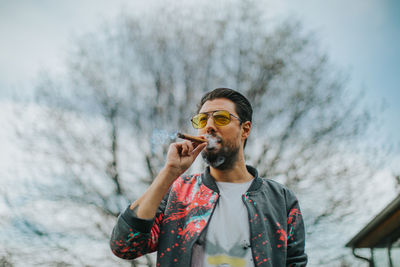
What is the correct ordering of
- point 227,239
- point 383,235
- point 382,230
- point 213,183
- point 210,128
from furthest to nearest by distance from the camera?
1. point 383,235
2. point 382,230
3. point 210,128
4. point 213,183
5. point 227,239

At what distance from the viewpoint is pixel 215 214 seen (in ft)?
5.98

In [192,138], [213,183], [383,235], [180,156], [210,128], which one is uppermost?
[210,128]

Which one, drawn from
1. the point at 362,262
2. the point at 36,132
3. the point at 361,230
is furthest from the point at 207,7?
the point at 362,262

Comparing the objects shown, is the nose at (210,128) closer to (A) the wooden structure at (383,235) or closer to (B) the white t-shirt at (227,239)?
(B) the white t-shirt at (227,239)

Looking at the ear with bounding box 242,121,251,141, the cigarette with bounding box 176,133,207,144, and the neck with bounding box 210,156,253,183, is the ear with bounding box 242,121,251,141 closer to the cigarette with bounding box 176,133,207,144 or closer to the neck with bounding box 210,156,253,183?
the neck with bounding box 210,156,253,183

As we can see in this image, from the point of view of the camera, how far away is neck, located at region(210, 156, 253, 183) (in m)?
2.12

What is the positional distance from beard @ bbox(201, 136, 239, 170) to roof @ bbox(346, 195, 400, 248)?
485 centimetres

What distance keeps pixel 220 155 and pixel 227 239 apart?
59 centimetres

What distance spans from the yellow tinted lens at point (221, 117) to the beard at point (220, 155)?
13 centimetres

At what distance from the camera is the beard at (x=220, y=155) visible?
→ 2076 mm

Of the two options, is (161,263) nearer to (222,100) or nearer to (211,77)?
(222,100)

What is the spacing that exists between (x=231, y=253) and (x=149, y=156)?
7856 millimetres

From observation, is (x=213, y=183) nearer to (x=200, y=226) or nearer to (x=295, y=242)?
(x=200, y=226)

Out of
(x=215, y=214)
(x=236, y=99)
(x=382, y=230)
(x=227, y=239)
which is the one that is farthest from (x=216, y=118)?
(x=382, y=230)
